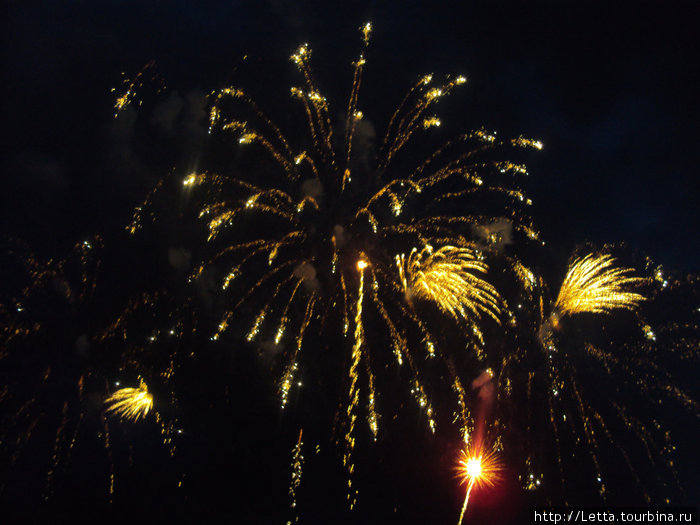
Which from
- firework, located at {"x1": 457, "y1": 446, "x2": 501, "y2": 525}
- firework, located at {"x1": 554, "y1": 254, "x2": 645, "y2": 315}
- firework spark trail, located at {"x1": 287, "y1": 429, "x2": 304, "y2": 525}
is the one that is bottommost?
firework spark trail, located at {"x1": 287, "y1": 429, "x2": 304, "y2": 525}

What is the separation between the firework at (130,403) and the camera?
898 inches

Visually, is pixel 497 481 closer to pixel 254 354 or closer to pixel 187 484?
pixel 254 354

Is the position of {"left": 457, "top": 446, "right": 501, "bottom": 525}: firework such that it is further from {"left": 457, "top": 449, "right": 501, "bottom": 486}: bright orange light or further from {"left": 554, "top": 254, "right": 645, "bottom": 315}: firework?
{"left": 554, "top": 254, "right": 645, "bottom": 315}: firework

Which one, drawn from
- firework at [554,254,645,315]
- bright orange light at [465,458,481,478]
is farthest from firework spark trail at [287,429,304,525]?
firework at [554,254,645,315]

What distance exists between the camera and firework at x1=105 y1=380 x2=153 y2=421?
74.8ft

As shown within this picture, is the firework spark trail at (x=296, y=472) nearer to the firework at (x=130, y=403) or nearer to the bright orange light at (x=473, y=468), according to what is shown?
the bright orange light at (x=473, y=468)

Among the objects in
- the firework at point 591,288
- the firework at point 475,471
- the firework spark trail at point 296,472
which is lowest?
the firework spark trail at point 296,472

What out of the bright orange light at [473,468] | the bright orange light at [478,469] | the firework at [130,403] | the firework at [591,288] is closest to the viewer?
the firework at [591,288]

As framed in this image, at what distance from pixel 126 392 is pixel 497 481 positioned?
2625 centimetres

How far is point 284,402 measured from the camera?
2084cm

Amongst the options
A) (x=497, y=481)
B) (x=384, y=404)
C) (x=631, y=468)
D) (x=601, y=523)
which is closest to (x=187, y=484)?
(x=384, y=404)

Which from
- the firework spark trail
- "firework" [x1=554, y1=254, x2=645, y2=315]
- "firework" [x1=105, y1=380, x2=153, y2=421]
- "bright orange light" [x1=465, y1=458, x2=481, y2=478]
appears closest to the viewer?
"firework" [x1=554, y1=254, x2=645, y2=315]

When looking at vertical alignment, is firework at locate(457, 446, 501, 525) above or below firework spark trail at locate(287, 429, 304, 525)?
above

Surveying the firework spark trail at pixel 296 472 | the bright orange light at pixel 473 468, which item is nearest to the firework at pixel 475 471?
the bright orange light at pixel 473 468
